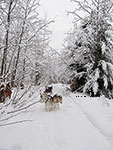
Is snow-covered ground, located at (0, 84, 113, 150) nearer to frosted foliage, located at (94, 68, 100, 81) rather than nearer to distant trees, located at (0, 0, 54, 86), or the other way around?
distant trees, located at (0, 0, 54, 86)

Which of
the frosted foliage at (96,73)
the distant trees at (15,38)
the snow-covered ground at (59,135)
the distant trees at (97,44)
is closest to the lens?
the snow-covered ground at (59,135)

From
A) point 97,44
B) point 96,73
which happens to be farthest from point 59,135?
point 97,44

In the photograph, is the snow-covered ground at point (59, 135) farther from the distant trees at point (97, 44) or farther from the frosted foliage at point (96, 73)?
the distant trees at point (97, 44)

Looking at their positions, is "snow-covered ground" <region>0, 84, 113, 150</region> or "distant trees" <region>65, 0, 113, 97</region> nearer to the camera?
"snow-covered ground" <region>0, 84, 113, 150</region>

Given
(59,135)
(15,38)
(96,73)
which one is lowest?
(59,135)

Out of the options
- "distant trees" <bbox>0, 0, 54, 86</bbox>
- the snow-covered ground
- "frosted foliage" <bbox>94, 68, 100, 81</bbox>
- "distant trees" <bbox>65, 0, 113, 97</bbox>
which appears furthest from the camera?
"distant trees" <bbox>65, 0, 113, 97</bbox>

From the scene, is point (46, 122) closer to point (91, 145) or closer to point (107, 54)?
point (91, 145)

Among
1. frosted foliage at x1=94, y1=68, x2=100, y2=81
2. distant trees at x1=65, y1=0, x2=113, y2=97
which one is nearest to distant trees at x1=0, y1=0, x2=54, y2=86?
distant trees at x1=65, y1=0, x2=113, y2=97

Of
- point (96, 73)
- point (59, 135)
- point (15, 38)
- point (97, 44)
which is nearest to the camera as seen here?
point (59, 135)

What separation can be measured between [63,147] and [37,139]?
569mm

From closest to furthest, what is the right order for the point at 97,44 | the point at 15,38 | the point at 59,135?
1. the point at 59,135
2. the point at 15,38
3. the point at 97,44

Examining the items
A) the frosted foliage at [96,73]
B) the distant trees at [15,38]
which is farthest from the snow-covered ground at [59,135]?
the frosted foliage at [96,73]

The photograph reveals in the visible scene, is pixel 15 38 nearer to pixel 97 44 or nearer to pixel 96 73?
pixel 96 73

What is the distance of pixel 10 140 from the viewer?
7.85 ft
